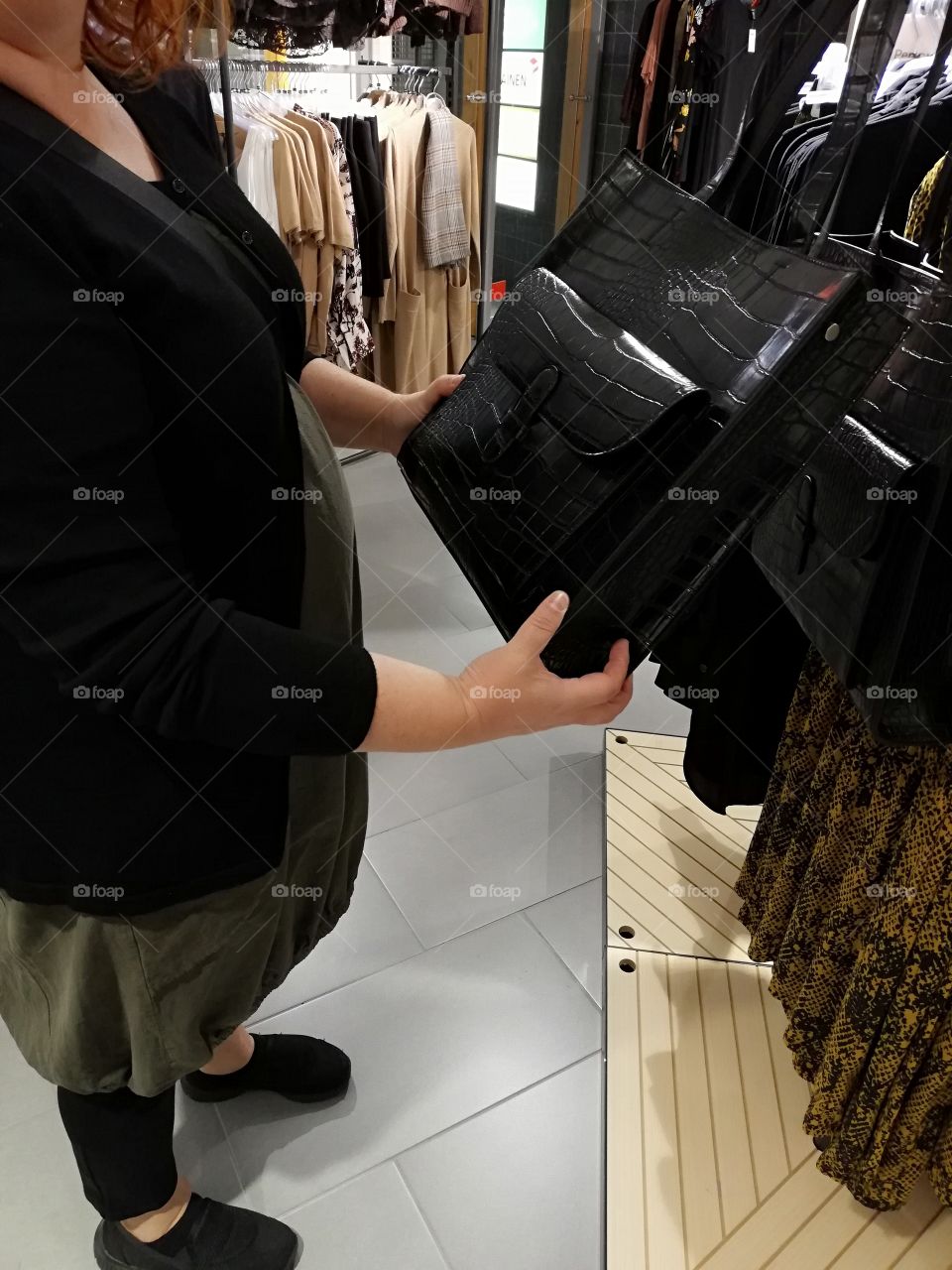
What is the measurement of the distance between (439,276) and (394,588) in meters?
1.09

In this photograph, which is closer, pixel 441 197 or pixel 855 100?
pixel 855 100

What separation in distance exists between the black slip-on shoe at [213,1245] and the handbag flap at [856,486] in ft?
3.42

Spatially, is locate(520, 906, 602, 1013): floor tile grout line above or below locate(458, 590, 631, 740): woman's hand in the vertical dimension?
Result: below

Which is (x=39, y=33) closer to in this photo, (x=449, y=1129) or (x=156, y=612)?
(x=156, y=612)

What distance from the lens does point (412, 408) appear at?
0.89m

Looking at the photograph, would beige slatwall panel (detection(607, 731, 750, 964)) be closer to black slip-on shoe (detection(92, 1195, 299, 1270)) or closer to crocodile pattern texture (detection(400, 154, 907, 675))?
black slip-on shoe (detection(92, 1195, 299, 1270))

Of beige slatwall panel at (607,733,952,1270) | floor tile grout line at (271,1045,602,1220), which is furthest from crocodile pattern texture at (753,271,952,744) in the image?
floor tile grout line at (271,1045,602,1220)

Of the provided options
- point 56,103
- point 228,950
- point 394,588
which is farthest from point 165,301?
point 394,588

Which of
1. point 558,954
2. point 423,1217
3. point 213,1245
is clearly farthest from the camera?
point 558,954

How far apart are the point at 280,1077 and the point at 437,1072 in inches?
9.3

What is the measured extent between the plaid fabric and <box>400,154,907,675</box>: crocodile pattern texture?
205 cm

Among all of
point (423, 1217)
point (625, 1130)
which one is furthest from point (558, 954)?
point (423, 1217)

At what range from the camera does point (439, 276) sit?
111 inches

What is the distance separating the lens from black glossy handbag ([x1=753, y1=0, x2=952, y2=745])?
0.63m
